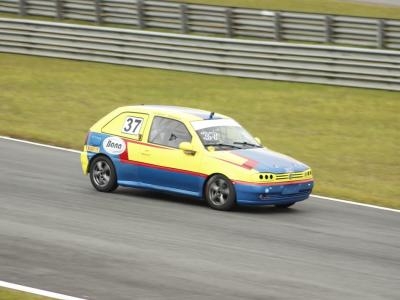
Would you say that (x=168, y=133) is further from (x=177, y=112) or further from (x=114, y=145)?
(x=114, y=145)

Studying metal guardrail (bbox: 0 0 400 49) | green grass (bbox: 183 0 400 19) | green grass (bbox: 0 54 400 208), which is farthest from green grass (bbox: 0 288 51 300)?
green grass (bbox: 183 0 400 19)

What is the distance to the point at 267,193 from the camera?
14883 mm

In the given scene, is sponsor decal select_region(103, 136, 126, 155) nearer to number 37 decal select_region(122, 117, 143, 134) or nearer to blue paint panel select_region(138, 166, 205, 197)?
number 37 decal select_region(122, 117, 143, 134)

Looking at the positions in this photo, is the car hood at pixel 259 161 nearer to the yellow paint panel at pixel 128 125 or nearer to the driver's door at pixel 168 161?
the driver's door at pixel 168 161

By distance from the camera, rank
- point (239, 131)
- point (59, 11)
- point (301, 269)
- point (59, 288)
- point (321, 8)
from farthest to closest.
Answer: point (321, 8) → point (59, 11) → point (239, 131) → point (301, 269) → point (59, 288)

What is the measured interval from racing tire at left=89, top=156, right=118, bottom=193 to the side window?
871 mm

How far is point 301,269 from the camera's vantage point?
11422 millimetres

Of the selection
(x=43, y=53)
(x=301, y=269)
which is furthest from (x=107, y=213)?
(x=43, y=53)

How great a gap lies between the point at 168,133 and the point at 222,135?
83cm

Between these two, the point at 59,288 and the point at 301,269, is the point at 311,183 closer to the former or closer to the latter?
the point at 301,269

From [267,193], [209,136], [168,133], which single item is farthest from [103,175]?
[267,193]

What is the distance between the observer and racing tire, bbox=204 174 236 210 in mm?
14945

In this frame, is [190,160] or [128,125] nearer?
[190,160]

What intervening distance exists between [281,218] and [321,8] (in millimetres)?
25038
